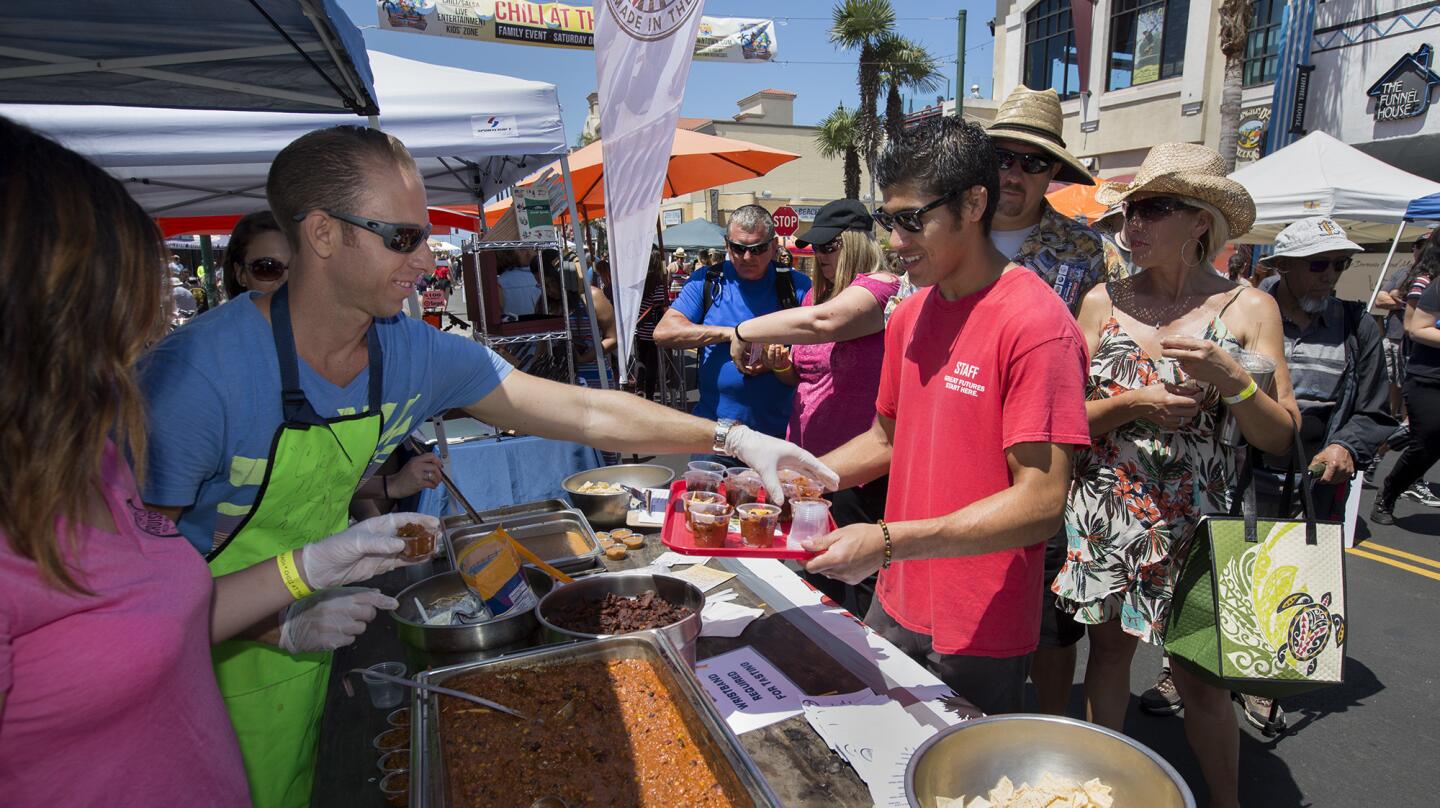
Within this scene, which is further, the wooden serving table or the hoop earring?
the hoop earring

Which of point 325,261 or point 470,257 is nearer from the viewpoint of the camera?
point 325,261

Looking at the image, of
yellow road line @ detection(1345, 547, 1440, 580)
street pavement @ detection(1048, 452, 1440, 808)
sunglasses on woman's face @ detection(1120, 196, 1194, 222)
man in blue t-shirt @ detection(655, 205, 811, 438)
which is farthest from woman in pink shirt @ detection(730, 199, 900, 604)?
yellow road line @ detection(1345, 547, 1440, 580)

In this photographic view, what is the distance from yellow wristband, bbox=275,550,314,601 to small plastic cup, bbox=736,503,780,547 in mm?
1020

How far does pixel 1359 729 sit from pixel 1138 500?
208cm

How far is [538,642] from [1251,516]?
199 centimetres

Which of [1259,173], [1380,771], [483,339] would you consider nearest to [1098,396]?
[1380,771]

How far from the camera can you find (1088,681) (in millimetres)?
2721

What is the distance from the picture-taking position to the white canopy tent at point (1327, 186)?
28.0 ft

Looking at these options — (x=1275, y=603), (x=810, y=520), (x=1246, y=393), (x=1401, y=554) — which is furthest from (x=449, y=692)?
(x=1401, y=554)

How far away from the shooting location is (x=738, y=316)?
4.23 m

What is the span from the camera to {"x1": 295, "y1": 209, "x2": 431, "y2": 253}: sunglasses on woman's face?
1658mm

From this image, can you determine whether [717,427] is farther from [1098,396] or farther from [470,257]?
[470,257]

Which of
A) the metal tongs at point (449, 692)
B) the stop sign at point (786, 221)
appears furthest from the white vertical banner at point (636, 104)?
the stop sign at point (786, 221)

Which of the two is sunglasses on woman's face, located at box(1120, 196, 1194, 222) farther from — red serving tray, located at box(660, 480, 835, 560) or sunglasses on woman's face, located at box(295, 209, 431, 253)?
sunglasses on woman's face, located at box(295, 209, 431, 253)
